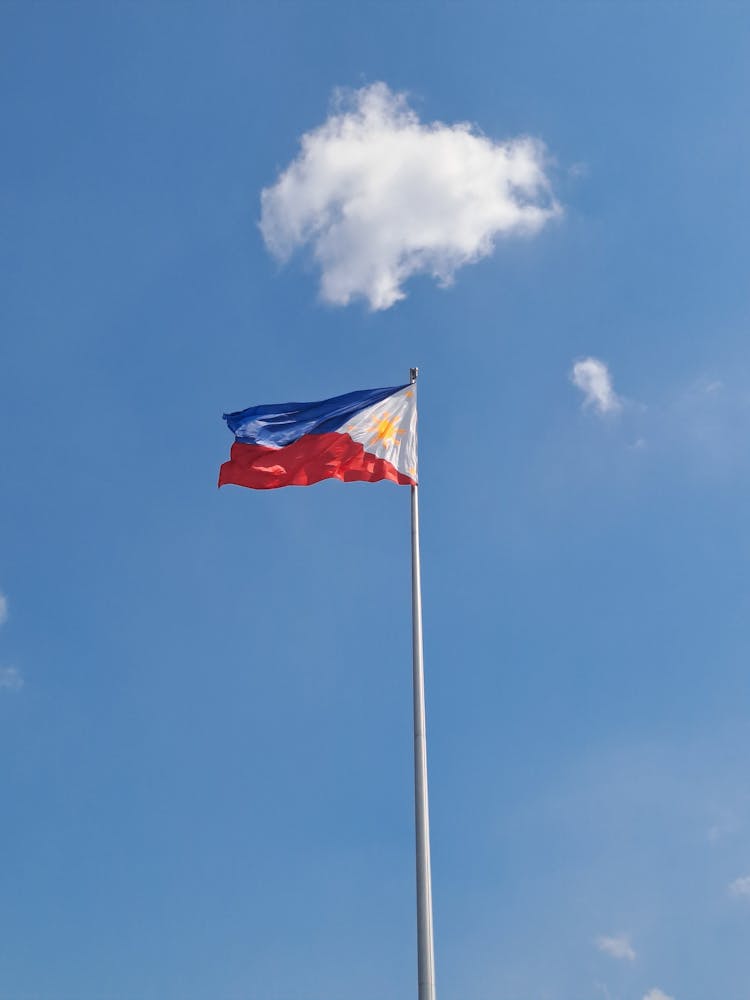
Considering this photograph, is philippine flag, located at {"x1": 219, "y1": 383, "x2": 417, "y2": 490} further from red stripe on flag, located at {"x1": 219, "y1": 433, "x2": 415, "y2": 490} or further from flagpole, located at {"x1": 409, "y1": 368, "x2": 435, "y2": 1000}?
flagpole, located at {"x1": 409, "y1": 368, "x2": 435, "y2": 1000}

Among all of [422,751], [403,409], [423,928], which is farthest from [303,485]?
[423,928]

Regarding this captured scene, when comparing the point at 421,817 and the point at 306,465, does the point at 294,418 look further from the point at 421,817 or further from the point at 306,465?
the point at 421,817

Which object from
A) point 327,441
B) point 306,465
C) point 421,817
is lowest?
point 421,817

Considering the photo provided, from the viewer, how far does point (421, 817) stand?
18219 millimetres

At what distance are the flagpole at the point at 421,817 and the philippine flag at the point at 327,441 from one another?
4022 millimetres

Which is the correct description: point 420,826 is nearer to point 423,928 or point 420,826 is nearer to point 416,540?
point 423,928

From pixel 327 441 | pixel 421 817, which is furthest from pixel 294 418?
pixel 421 817

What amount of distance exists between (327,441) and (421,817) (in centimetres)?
1105

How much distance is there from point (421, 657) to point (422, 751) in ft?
7.52

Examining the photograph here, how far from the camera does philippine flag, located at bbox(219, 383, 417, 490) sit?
2516cm

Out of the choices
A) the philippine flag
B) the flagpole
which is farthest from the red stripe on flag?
the flagpole

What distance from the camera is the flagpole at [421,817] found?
16688 millimetres

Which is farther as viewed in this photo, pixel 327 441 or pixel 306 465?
pixel 327 441

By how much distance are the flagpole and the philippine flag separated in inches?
158
